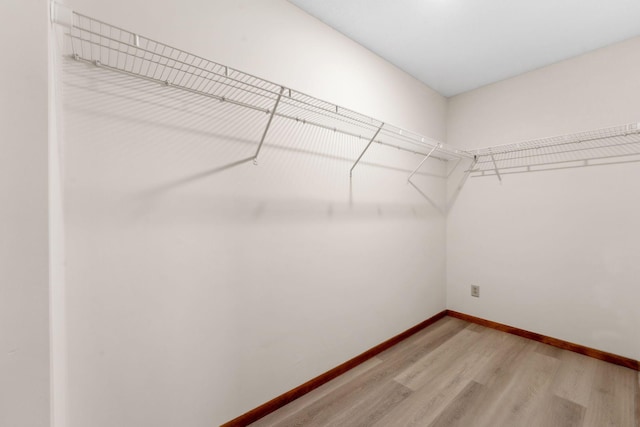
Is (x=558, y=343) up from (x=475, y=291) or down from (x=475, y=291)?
down

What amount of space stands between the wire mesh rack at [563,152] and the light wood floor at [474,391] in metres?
1.53

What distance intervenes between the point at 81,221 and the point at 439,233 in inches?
111

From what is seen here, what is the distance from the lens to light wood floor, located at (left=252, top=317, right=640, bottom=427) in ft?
4.91

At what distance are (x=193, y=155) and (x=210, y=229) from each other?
35cm

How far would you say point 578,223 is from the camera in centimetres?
215

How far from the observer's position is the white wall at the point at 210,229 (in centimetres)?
103

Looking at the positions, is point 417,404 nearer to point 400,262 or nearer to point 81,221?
point 400,262

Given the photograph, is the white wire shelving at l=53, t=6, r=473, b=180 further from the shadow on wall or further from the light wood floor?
the light wood floor

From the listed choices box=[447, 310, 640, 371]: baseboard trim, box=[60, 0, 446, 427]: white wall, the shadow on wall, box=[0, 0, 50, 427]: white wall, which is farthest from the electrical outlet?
box=[0, 0, 50, 427]: white wall

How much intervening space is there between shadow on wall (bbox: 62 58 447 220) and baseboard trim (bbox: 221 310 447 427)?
1051 millimetres

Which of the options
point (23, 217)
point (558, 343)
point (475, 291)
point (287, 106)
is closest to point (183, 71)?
point (287, 106)

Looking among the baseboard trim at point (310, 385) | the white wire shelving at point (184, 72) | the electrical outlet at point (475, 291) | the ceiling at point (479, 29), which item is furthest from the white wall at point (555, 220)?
the white wire shelving at point (184, 72)

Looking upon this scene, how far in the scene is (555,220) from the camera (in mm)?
2256

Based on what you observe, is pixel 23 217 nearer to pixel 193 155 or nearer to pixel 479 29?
pixel 193 155
